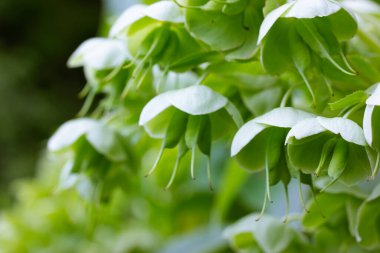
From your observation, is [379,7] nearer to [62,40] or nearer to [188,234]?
[188,234]

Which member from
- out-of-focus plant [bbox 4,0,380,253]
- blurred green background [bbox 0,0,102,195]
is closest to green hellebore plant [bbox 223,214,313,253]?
out-of-focus plant [bbox 4,0,380,253]

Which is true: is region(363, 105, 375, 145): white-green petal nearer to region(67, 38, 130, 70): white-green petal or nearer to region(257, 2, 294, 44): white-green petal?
region(257, 2, 294, 44): white-green petal

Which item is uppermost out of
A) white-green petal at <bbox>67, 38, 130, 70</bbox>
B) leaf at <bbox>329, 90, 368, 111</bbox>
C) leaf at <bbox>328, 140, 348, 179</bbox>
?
white-green petal at <bbox>67, 38, 130, 70</bbox>

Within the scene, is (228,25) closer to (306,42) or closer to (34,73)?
(306,42)

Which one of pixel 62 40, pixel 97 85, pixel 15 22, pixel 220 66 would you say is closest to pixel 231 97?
pixel 220 66

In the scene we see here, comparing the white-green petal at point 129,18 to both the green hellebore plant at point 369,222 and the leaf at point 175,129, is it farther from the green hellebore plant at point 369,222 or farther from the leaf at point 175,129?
the green hellebore plant at point 369,222

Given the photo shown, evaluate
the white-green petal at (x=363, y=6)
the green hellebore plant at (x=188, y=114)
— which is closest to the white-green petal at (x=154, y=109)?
the green hellebore plant at (x=188, y=114)

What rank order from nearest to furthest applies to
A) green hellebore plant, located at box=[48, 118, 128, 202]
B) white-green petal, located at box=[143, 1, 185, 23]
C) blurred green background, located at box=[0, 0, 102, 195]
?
1. white-green petal, located at box=[143, 1, 185, 23]
2. green hellebore plant, located at box=[48, 118, 128, 202]
3. blurred green background, located at box=[0, 0, 102, 195]
